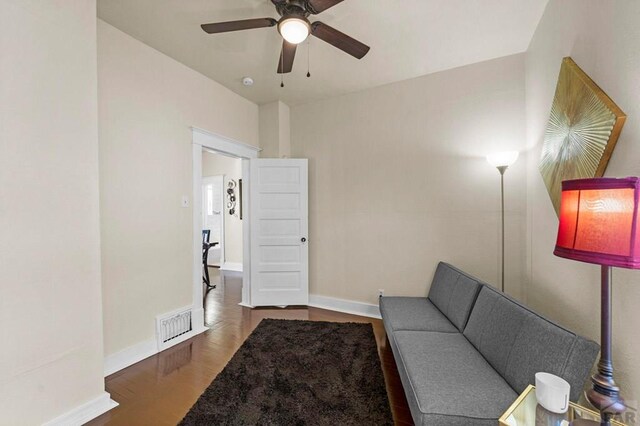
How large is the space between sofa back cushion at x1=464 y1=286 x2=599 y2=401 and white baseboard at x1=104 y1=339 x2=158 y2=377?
2783 mm

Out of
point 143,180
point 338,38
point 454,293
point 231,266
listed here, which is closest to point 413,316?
point 454,293

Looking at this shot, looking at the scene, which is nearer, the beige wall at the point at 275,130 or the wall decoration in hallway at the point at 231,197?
the beige wall at the point at 275,130

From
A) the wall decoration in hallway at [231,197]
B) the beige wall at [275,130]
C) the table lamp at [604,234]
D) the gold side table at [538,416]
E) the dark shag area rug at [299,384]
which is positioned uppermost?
the beige wall at [275,130]

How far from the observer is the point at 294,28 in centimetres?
175

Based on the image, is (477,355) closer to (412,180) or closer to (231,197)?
(412,180)

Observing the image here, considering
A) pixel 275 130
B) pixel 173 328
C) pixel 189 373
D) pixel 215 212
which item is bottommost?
pixel 189 373

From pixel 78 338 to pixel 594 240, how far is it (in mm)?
2674

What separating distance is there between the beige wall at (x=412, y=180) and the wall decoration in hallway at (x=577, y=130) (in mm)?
780

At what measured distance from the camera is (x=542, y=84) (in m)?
2.20

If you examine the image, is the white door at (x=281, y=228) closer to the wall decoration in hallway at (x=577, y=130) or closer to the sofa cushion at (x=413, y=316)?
the sofa cushion at (x=413, y=316)

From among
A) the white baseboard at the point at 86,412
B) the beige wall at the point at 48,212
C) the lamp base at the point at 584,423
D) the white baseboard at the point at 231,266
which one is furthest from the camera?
the white baseboard at the point at 231,266

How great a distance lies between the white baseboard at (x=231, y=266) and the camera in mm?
6074

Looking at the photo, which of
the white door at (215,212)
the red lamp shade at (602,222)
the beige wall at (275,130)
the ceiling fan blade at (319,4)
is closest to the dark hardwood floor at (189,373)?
the red lamp shade at (602,222)

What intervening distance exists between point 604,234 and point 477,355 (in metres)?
1.22
